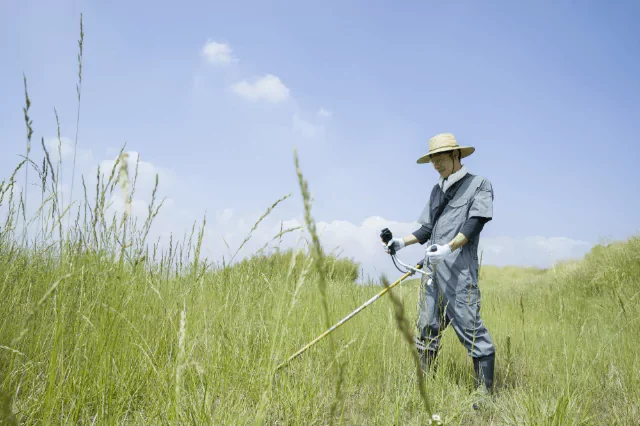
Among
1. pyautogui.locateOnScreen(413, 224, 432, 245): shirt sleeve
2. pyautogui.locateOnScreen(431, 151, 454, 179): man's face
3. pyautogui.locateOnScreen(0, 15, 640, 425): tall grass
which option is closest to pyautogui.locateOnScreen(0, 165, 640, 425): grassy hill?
pyautogui.locateOnScreen(0, 15, 640, 425): tall grass

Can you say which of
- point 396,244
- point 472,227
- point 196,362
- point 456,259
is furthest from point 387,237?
point 196,362

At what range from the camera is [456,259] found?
3.45 m

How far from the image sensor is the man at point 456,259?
339 cm

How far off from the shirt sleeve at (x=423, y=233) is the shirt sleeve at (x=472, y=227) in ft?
2.27

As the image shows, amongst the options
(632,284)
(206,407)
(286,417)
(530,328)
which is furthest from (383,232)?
(632,284)

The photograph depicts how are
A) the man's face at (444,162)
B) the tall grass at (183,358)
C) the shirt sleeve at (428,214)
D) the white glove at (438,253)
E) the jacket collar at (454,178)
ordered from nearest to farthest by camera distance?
the tall grass at (183,358) → the white glove at (438,253) → the jacket collar at (454,178) → the man's face at (444,162) → the shirt sleeve at (428,214)

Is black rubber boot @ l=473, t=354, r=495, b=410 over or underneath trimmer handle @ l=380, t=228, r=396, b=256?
underneath

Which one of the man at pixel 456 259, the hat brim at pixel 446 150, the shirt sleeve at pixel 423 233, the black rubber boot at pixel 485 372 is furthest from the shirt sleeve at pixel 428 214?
the black rubber boot at pixel 485 372

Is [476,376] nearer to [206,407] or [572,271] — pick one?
[206,407]

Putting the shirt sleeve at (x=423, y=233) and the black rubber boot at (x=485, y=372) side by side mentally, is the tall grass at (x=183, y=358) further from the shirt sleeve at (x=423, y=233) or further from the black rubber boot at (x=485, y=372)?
the shirt sleeve at (x=423, y=233)

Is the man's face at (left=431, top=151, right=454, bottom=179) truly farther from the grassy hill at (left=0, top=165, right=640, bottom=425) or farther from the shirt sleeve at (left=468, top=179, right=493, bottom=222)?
the grassy hill at (left=0, top=165, right=640, bottom=425)

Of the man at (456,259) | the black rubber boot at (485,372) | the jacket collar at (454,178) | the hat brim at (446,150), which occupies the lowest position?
the black rubber boot at (485,372)

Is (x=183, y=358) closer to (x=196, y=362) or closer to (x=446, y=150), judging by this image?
(x=196, y=362)

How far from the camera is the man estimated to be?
3.39 m
